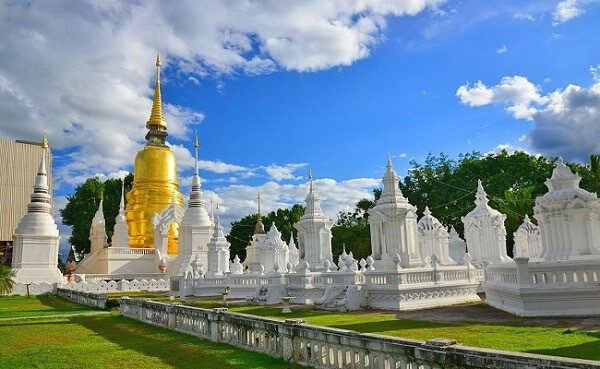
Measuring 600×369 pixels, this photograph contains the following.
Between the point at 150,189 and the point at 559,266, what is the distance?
46570mm

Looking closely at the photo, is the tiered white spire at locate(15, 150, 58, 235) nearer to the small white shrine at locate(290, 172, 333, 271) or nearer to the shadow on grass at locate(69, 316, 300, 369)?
the small white shrine at locate(290, 172, 333, 271)

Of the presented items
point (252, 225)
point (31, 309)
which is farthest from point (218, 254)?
point (252, 225)

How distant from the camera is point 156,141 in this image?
58250mm

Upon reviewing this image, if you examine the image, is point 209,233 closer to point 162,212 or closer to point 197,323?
point 162,212

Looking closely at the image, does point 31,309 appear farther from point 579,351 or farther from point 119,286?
point 579,351

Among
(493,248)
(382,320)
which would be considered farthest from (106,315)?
(493,248)

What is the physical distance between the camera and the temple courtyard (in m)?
9.12

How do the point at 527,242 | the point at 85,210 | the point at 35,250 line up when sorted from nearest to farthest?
the point at 527,242, the point at 35,250, the point at 85,210

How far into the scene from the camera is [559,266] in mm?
14469

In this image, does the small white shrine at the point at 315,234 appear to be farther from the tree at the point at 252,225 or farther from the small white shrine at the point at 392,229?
the tree at the point at 252,225

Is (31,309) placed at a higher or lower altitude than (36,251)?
lower

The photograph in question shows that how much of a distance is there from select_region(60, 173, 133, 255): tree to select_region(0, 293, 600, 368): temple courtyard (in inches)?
2007

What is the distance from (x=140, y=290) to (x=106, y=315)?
19189 mm

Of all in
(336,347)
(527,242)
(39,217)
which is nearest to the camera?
(336,347)
